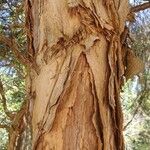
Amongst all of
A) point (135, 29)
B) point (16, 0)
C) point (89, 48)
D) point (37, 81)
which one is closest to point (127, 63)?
point (89, 48)

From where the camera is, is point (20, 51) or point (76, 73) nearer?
point (76, 73)

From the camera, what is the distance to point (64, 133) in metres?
1.04

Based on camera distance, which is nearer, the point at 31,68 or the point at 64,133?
the point at 64,133

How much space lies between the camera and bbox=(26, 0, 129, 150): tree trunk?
41.2 inches

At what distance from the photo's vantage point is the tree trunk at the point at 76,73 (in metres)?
1.05

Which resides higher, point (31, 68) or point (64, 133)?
point (31, 68)

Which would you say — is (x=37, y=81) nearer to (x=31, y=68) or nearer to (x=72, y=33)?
(x=31, y=68)

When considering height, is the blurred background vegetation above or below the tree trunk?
above

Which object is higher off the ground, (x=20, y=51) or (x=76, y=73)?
(x=20, y=51)

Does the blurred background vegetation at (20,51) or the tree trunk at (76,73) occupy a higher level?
the blurred background vegetation at (20,51)

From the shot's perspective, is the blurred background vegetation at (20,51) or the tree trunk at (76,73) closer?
the tree trunk at (76,73)

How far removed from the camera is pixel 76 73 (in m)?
1.10

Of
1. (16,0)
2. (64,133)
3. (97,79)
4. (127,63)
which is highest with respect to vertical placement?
(16,0)

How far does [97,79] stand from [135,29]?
130 centimetres
